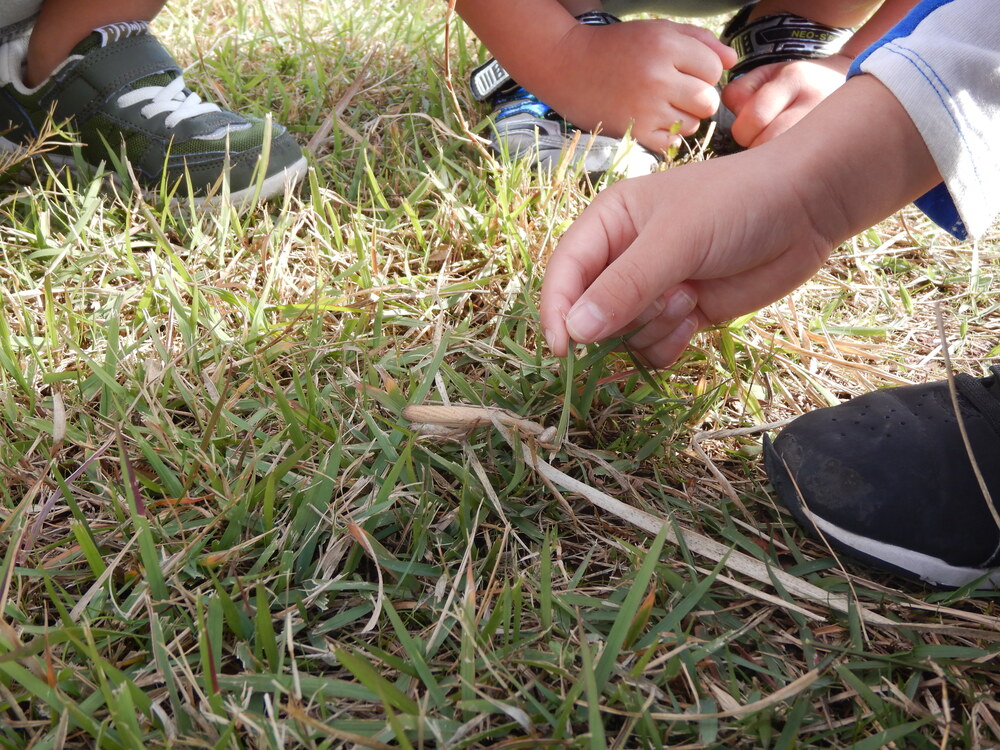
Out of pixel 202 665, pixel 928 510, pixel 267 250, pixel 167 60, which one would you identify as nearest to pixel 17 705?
pixel 202 665

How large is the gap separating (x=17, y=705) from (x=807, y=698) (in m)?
0.63

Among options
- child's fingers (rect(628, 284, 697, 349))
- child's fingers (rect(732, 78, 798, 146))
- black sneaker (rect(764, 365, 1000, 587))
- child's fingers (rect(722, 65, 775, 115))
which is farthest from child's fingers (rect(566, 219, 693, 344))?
child's fingers (rect(722, 65, 775, 115))

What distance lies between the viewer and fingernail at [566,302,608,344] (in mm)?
759

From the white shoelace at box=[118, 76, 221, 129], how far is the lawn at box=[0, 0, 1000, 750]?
0.18 m

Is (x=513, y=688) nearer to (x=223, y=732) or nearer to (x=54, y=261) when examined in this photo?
(x=223, y=732)

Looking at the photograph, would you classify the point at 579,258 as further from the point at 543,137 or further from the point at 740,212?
the point at 543,137

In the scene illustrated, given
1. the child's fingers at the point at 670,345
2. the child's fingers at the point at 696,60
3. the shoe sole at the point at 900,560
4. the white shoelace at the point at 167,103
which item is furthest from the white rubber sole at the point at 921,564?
the white shoelace at the point at 167,103

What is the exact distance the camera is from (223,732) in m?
0.57

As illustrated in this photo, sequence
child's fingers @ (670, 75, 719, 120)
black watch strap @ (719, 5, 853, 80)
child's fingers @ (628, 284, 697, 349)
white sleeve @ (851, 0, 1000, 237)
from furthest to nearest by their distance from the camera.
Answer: black watch strap @ (719, 5, 853, 80) → child's fingers @ (670, 75, 719, 120) → child's fingers @ (628, 284, 697, 349) → white sleeve @ (851, 0, 1000, 237)

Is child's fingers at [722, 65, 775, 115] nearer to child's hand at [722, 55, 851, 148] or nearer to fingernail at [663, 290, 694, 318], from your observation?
child's hand at [722, 55, 851, 148]

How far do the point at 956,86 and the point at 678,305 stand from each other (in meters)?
0.35

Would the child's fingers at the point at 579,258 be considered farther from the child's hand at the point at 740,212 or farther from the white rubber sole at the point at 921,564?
the white rubber sole at the point at 921,564

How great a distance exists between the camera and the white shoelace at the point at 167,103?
130cm

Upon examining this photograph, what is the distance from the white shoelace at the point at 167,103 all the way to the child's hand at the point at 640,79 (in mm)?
654
